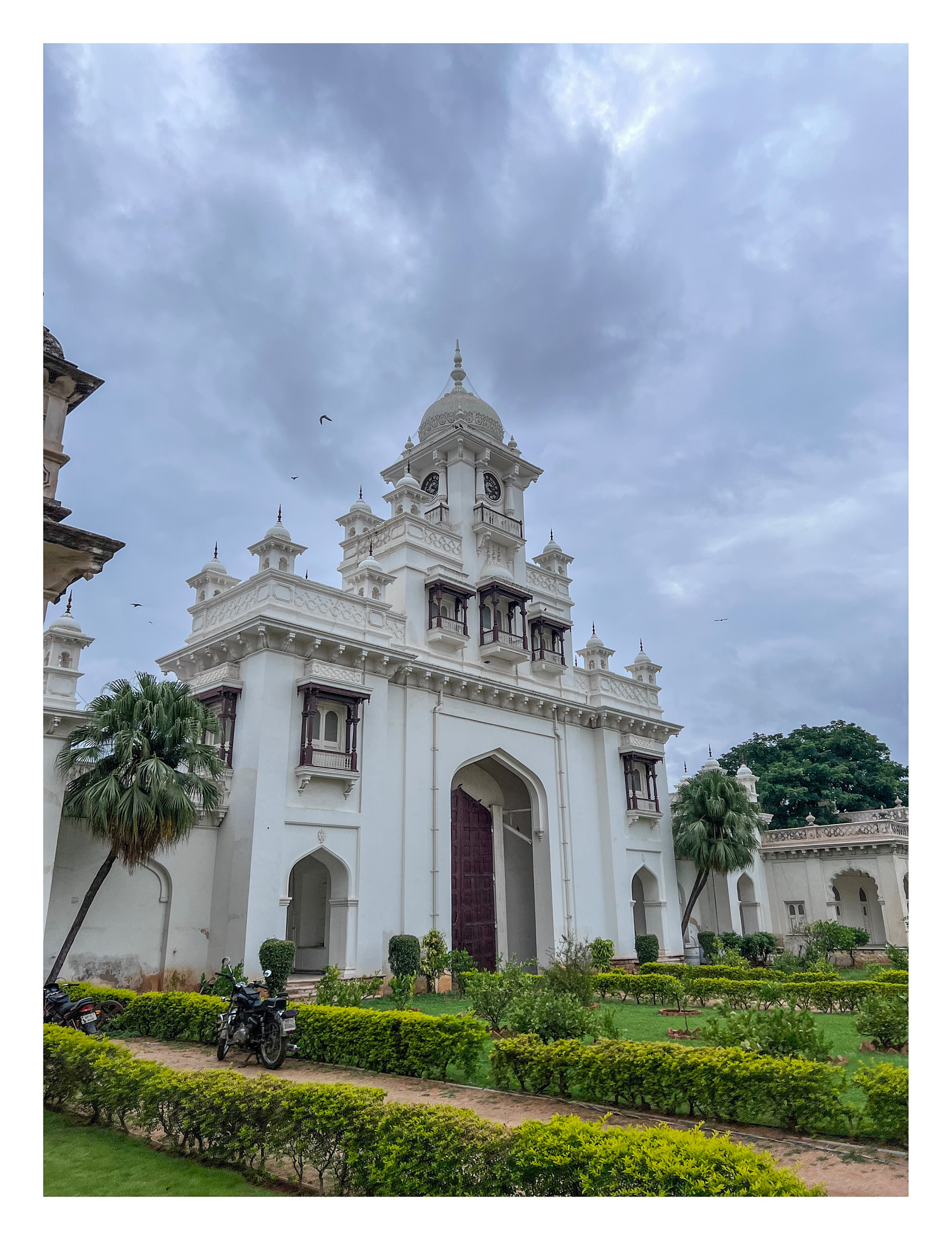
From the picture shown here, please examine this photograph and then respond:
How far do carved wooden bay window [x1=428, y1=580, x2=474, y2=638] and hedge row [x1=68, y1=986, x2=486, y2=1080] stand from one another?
13.7 metres

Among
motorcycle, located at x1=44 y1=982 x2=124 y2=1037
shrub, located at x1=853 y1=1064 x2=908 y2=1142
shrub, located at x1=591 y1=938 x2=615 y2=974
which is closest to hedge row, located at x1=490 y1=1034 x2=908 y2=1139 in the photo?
shrub, located at x1=853 y1=1064 x2=908 y2=1142

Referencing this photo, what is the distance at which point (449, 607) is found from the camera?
26156 mm

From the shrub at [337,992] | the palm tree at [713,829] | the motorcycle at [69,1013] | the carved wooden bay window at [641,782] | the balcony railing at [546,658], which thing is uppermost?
the balcony railing at [546,658]

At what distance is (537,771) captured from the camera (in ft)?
88.9

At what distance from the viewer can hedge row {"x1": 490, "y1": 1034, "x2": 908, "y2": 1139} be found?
290 inches

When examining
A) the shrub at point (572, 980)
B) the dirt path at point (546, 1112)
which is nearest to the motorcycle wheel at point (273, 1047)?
the dirt path at point (546, 1112)

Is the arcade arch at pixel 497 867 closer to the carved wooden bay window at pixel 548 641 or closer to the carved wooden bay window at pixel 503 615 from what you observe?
the carved wooden bay window at pixel 503 615

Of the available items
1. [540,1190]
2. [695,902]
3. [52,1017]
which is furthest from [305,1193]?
[695,902]

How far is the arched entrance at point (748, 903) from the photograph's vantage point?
116ft

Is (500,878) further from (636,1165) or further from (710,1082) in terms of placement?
(636,1165)

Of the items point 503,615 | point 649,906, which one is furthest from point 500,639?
point 649,906

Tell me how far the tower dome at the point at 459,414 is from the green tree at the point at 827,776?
2779 cm

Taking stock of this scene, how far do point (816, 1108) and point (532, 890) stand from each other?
21.0 metres

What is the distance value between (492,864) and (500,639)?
723 cm
